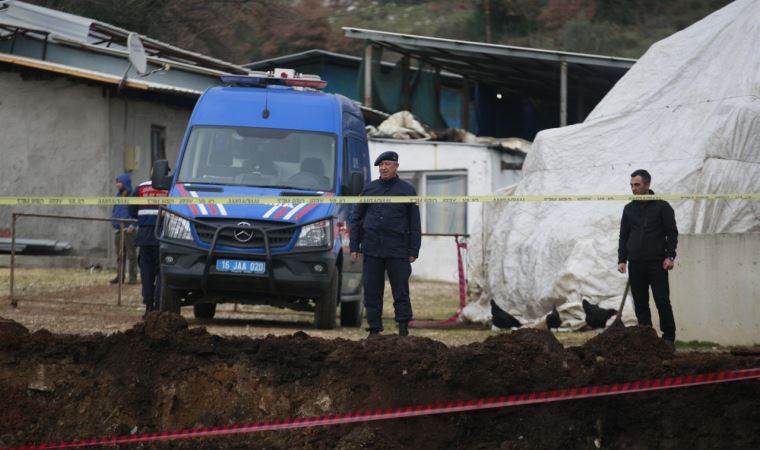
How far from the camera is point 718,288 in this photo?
1264 cm

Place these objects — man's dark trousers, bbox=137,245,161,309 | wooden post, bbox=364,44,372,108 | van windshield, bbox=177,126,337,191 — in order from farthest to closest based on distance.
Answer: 1. wooden post, bbox=364,44,372,108
2. man's dark trousers, bbox=137,245,161,309
3. van windshield, bbox=177,126,337,191

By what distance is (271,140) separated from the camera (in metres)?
13.9

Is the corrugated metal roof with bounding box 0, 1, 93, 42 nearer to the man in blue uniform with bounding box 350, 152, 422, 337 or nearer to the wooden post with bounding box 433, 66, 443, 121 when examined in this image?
the wooden post with bounding box 433, 66, 443, 121

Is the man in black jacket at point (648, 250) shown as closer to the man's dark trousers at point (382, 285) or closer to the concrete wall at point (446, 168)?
the man's dark trousers at point (382, 285)

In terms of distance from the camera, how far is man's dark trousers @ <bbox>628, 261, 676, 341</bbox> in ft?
36.9

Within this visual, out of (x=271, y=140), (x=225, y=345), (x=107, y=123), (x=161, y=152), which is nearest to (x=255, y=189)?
(x=271, y=140)

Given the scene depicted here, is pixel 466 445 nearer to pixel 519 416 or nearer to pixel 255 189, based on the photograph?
pixel 519 416

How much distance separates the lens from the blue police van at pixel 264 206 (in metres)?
13.0

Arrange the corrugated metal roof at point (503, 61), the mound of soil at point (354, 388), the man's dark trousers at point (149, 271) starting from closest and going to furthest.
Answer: the mound of soil at point (354, 388) < the man's dark trousers at point (149, 271) < the corrugated metal roof at point (503, 61)

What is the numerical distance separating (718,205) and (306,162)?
4.81m

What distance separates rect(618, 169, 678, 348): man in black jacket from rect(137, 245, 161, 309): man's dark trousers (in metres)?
5.66

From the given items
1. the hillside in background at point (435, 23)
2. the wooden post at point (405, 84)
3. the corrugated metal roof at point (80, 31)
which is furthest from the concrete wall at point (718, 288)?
the hillside in background at point (435, 23)

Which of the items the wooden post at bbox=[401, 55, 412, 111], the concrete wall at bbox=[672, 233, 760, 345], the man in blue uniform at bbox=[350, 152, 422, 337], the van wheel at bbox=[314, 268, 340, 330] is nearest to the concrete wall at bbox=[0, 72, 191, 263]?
the wooden post at bbox=[401, 55, 412, 111]

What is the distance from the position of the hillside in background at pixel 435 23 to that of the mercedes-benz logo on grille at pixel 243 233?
31.1m
